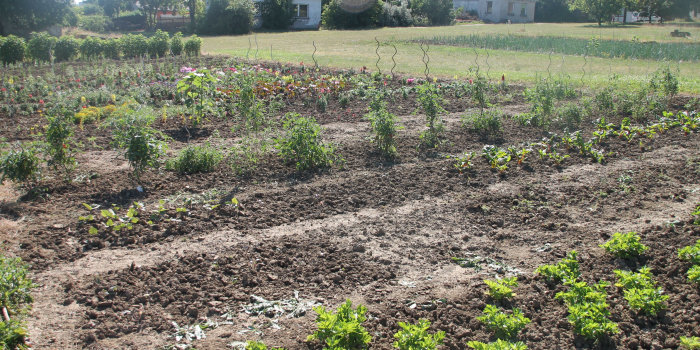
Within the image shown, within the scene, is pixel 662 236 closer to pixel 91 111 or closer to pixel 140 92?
pixel 91 111

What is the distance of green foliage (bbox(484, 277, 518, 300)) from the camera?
3838 mm

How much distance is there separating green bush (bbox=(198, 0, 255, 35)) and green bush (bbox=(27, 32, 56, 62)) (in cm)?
2019

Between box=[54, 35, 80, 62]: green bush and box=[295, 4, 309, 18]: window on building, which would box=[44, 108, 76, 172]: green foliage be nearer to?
box=[54, 35, 80, 62]: green bush

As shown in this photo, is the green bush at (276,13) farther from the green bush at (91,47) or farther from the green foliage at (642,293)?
the green foliage at (642,293)

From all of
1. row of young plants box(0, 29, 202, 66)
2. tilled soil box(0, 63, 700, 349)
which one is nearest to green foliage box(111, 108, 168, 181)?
tilled soil box(0, 63, 700, 349)

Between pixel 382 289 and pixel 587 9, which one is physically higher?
pixel 587 9

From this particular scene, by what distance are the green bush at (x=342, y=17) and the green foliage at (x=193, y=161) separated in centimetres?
3467

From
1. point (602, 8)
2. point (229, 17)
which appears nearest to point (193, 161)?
point (229, 17)

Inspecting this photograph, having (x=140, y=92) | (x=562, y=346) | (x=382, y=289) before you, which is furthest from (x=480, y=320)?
(x=140, y=92)

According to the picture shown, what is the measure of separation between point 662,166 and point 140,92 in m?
9.75

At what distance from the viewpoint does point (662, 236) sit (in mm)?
4906

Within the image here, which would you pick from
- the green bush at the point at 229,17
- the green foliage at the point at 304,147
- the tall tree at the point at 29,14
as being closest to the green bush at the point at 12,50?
the green foliage at the point at 304,147

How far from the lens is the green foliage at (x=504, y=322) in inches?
134

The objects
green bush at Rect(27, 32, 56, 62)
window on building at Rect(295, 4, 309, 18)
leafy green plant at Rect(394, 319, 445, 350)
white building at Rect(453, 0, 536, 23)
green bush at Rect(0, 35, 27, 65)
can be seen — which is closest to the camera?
leafy green plant at Rect(394, 319, 445, 350)
